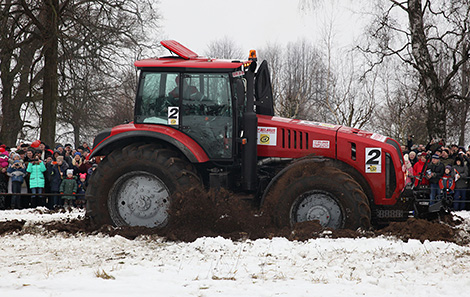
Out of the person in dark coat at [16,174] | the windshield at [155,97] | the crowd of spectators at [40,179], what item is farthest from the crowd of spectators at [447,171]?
the person in dark coat at [16,174]

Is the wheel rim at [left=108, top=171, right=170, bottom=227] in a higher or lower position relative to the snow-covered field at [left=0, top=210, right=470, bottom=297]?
higher

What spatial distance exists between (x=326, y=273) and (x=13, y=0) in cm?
Answer: 1572

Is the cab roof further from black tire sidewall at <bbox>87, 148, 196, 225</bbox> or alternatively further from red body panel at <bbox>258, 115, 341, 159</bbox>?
black tire sidewall at <bbox>87, 148, 196, 225</bbox>

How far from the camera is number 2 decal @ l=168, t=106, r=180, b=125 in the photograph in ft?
24.8

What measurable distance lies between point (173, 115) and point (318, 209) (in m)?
2.55

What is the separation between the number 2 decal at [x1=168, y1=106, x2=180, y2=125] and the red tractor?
2 centimetres

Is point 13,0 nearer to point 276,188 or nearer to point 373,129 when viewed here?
point 276,188

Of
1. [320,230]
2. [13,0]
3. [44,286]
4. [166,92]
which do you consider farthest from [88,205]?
[13,0]

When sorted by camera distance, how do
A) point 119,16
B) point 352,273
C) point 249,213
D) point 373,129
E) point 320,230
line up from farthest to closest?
1. point 373,129
2. point 119,16
3. point 249,213
4. point 320,230
5. point 352,273

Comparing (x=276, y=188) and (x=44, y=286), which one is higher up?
(x=276, y=188)

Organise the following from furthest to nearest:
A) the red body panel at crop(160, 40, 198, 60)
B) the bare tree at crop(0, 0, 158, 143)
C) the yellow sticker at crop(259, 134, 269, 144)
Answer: the bare tree at crop(0, 0, 158, 143)
the red body panel at crop(160, 40, 198, 60)
the yellow sticker at crop(259, 134, 269, 144)

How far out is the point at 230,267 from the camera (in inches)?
223

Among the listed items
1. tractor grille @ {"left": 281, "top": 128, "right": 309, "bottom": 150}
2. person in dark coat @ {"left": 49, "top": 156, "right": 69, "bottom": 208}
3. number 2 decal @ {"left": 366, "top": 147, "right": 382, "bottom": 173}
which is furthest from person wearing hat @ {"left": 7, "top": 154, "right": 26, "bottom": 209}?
number 2 decal @ {"left": 366, "top": 147, "right": 382, "bottom": 173}

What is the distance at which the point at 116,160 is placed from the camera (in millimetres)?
7500
